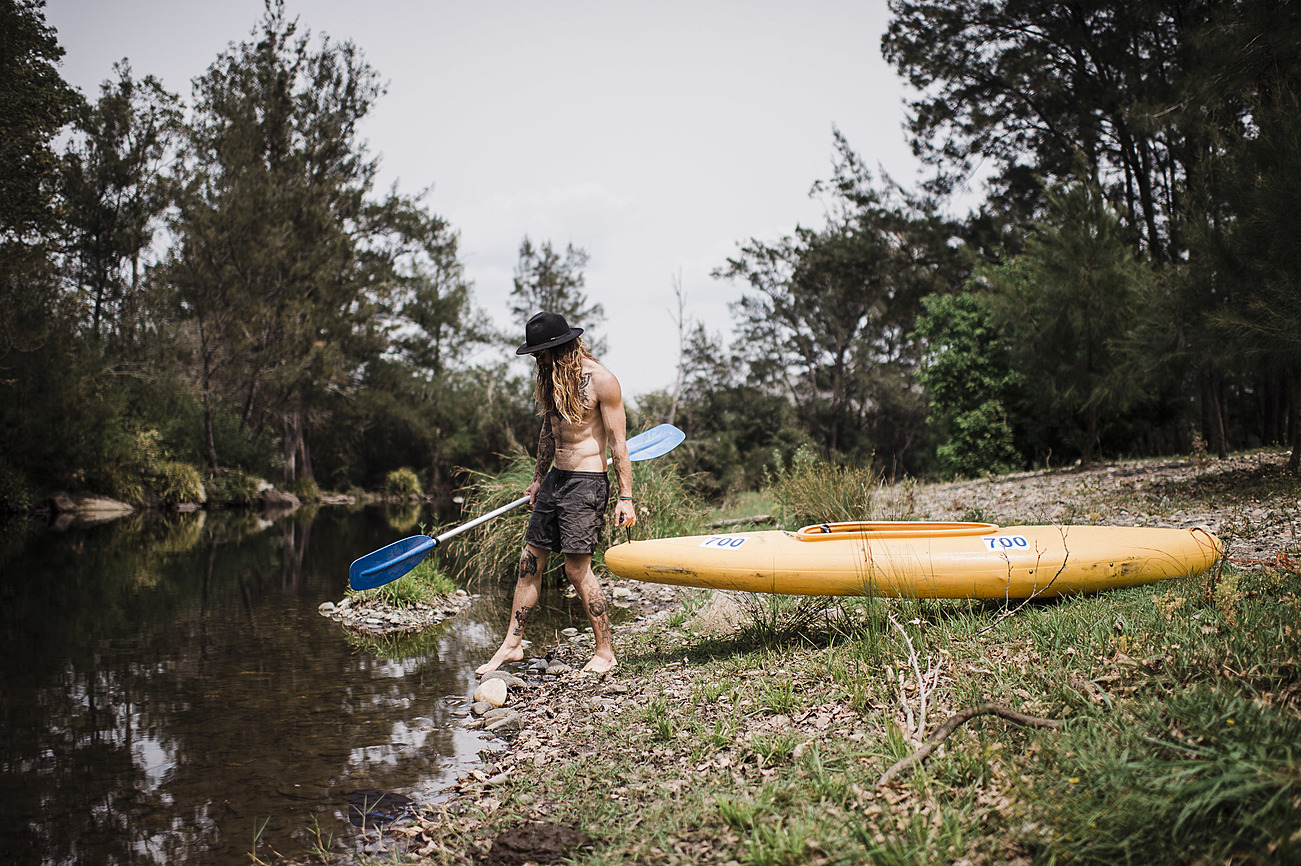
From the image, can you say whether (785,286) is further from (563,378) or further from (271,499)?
(563,378)

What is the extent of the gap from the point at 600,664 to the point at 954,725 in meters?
2.29

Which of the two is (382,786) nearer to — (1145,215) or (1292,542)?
(1292,542)

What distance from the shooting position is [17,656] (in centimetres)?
509

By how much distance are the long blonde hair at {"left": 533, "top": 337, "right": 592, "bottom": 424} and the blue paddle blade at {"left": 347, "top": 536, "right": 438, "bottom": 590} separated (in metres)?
1.47

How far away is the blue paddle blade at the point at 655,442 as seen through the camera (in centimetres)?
562

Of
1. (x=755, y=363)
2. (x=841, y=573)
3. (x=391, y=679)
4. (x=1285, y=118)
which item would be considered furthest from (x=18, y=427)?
(x=755, y=363)

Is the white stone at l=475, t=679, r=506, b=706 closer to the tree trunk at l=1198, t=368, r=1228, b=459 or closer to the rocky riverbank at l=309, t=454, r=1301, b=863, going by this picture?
the rocky riverbank at l=309, t=454, r=1301, b=863

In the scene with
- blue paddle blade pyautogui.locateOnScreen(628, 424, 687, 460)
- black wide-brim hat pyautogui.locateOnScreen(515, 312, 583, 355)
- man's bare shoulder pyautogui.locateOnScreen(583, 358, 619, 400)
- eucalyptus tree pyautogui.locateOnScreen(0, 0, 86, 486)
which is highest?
eucalyptus tree pyautogui.locateOnScreen(0, 0, 86, 486)

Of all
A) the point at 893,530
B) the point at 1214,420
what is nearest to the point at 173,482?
the point at 893,530

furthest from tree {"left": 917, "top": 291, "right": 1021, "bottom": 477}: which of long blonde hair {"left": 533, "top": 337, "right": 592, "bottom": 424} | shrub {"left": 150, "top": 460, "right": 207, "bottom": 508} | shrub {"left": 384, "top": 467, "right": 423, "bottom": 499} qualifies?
shrub {"left": 384, "top": 467, "right": 423, "bottom": 499}

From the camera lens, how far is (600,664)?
Result: 4.27 metres

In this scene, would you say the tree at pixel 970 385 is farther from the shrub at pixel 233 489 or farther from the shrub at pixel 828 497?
the shrub at pixel 233 489

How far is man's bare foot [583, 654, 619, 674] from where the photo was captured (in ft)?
13.9

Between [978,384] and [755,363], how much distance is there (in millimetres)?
13434
